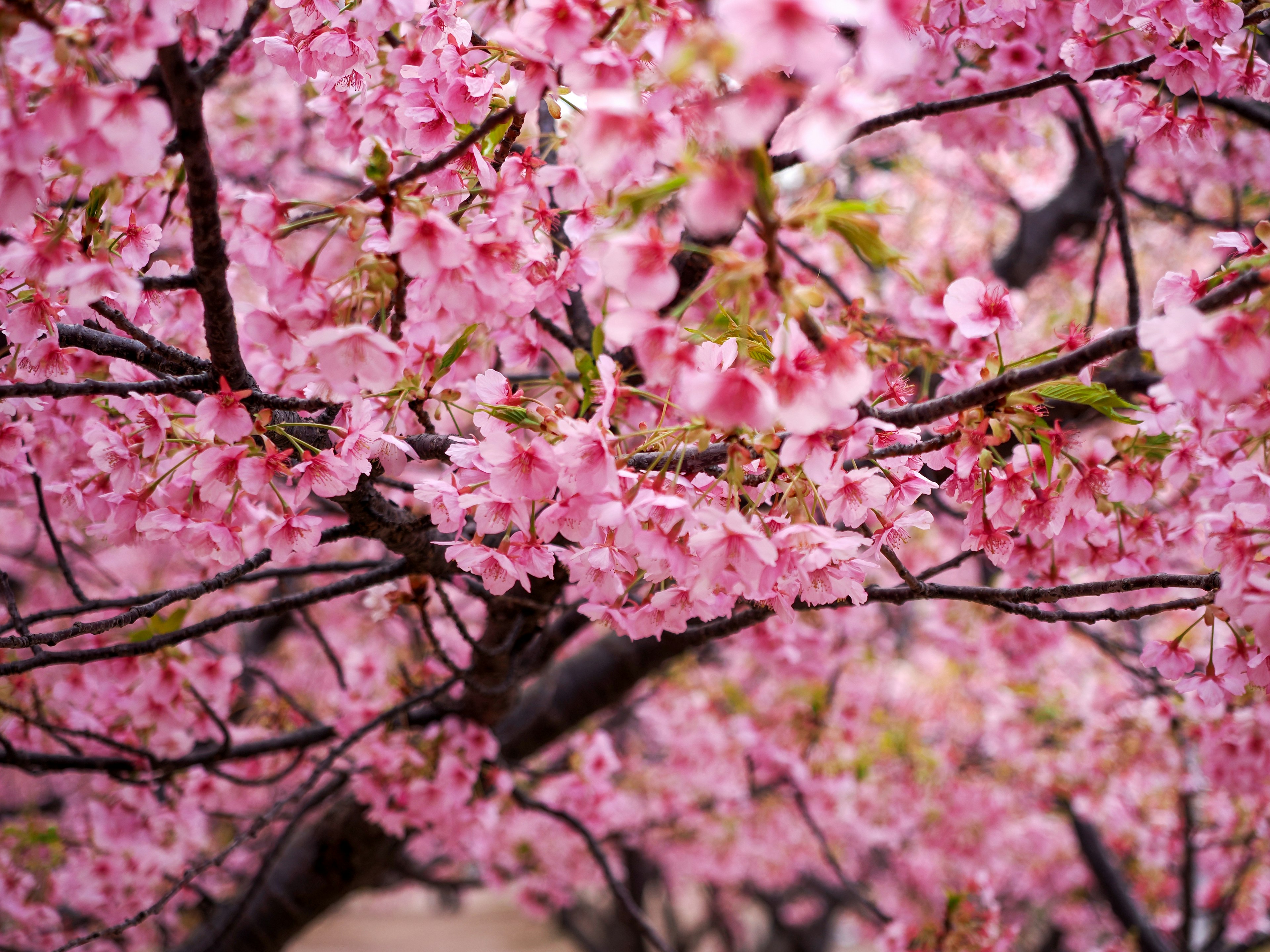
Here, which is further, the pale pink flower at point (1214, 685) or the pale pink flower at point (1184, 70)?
the pale pink flower at point (1184, 70)

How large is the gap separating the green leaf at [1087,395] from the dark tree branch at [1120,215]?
110 cm

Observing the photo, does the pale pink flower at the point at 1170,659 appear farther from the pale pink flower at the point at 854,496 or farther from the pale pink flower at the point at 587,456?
the pale pink flower at the point at 587,456

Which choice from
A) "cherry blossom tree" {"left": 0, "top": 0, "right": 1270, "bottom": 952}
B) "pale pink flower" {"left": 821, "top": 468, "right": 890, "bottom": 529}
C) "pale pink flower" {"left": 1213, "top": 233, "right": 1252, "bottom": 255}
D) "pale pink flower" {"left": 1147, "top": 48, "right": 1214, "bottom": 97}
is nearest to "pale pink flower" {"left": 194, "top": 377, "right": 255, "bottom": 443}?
"cherry blossom tree" {"left": 0, "top": 0, "right": 1270, "bottom": 952}

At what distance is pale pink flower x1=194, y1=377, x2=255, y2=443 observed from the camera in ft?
3.61

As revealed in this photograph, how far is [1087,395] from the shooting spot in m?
1.13

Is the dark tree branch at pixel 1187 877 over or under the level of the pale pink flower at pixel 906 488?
under

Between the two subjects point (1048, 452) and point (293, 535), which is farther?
point (293, 535)

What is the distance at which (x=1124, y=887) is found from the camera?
158 inches

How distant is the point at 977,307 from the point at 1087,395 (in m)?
0.33

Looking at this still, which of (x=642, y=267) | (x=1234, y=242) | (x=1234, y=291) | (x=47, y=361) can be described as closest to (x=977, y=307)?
(x=1234, y=242)

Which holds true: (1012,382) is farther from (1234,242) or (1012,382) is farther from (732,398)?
(1234,242)

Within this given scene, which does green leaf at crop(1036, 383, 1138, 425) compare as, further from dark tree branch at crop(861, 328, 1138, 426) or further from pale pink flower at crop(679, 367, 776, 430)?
pale pink flower at crop(679, 367, 776, 430)

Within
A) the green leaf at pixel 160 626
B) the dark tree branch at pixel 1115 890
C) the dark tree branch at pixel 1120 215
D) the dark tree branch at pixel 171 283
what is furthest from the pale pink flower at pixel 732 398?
the dark tree branch at pixel 1115 890

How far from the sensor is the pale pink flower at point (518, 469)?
107cm
